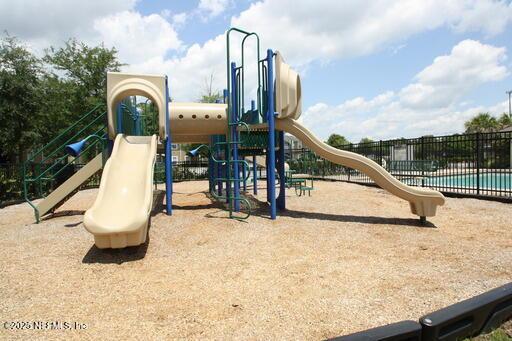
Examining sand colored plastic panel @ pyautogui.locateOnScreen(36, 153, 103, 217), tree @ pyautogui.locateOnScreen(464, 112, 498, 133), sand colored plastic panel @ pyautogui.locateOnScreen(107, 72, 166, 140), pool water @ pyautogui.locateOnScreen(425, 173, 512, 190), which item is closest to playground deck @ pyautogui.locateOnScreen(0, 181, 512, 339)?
sand colored plastic panel @ pyautogui.locateOnScreen(36, 153, 103, 217)

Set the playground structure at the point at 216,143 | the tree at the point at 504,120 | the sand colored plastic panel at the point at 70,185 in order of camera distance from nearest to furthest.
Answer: the playground structure at the point at 216,143 < the sand colored plastic panel at the point at 70,185 < the tree at the point at 504,120

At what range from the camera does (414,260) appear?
15.4 ft

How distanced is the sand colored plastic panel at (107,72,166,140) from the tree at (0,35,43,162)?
13895 millimetres

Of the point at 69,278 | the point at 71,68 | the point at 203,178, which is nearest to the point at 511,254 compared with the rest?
the point at 69,278

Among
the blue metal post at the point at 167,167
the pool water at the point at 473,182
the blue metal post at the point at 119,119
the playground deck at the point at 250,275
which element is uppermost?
the blue metal post at the point at 119,119

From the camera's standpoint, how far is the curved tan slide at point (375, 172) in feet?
22.7

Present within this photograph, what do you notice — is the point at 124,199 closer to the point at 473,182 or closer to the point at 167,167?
the point at 167,167

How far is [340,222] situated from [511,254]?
9.62ft

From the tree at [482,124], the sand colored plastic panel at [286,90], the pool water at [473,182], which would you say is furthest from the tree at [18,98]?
the tree at [482,124]

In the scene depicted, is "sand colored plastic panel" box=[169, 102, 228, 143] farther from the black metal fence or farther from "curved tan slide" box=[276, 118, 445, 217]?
Result: the black metal fence

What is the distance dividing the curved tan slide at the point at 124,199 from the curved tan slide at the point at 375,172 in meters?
3.04

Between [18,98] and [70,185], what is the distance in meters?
14.0

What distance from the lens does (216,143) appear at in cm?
811

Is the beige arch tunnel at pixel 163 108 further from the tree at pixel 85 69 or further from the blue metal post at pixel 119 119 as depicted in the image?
the tree at pixel 85 69
